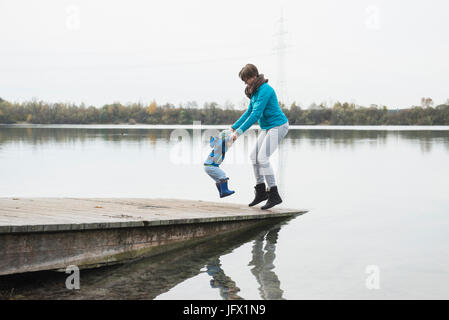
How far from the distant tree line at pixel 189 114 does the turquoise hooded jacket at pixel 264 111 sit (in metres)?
78.6

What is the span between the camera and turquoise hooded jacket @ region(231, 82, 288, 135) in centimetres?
Answer: 715

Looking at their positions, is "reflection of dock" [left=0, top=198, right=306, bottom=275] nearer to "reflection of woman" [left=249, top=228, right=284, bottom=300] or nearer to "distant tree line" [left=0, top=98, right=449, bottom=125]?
"reflection of woman" [left=249, top=228, right=284, bottom=300]

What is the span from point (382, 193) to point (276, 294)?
930cm

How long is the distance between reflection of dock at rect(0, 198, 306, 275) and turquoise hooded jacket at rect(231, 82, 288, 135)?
1.35m

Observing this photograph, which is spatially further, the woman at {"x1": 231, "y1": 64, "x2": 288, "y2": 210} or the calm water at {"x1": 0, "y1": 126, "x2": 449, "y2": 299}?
the woman at {"x1": 231, "y1": 64, "x2": 288, "y2": 210}

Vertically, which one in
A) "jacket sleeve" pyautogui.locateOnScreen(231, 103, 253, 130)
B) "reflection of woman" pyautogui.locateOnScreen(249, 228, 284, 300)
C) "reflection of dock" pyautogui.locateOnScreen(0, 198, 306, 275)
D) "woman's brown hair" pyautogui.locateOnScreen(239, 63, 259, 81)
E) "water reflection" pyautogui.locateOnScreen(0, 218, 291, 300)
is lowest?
"reflection of woman" pyautogui.locateOnScreen(249, 228, 284, 300)

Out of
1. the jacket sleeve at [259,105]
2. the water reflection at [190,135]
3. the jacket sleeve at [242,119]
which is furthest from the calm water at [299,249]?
the water reflection at [190,135]

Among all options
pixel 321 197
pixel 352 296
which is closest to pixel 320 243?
pixel 352 296

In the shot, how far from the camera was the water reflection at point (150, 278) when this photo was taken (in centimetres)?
509

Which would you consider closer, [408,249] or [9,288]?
[9,288]

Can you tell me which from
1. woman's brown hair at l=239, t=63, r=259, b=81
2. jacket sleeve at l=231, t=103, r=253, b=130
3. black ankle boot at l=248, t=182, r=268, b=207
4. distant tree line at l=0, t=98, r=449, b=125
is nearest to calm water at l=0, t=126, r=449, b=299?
black ankle boot at l=248, t=182, r=268, b=207

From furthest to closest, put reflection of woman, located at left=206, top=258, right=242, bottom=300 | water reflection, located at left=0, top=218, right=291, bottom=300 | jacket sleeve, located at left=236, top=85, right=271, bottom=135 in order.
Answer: jacket sleeve, located at left=236, top=85, right=271, bottom=135, reflection of woman, located at left=206, top=258, right=242, bottom=300, water reflection, located at left=0, top=218, right=291, bottom=300

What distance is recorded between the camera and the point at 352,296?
17.2ft
